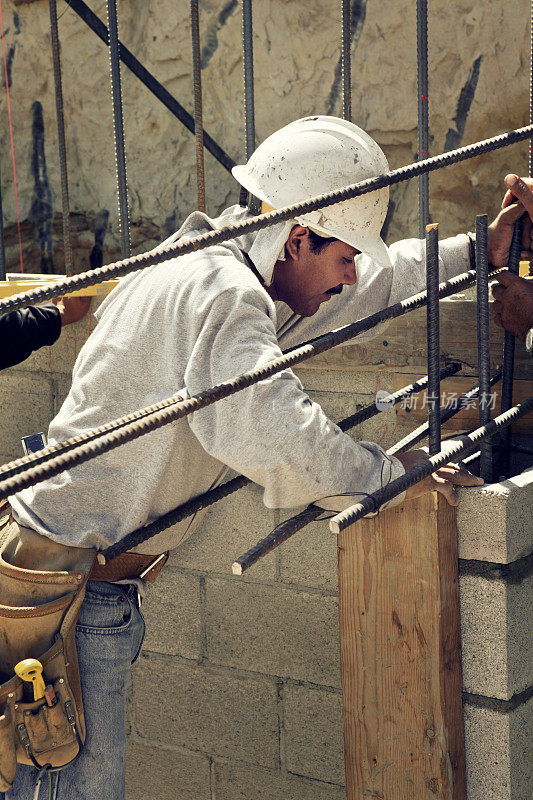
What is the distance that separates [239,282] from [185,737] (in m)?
2.11

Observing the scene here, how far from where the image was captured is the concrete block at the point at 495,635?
2037 millimetres

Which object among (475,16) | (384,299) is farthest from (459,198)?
(384,299)

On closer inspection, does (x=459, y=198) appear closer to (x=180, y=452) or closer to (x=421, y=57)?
(x=421, y=57)

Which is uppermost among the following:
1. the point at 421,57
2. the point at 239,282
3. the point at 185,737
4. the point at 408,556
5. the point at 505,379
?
the point at 421,57

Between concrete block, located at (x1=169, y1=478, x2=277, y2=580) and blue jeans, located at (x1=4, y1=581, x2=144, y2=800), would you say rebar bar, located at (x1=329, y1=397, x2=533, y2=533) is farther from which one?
concrete block, located at (x1=169, y1=478, x2=277, y2=580)

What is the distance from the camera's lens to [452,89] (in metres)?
4.75

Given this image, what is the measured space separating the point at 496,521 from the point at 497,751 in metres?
0.56

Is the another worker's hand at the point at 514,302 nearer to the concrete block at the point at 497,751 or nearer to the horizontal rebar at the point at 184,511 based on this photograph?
the horizontal rebar at the point at 184,511

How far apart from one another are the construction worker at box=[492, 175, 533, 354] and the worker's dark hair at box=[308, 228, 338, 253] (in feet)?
1.69

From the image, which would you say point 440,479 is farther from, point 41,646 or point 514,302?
point 41,646

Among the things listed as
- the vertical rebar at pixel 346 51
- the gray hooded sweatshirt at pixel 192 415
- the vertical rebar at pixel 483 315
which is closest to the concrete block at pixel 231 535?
the gray hooded sweatshirt at pixel 192 415

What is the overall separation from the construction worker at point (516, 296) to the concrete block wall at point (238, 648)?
0.39m

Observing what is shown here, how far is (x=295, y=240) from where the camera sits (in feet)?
7.16

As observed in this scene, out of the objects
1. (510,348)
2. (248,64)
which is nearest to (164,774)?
(510,348)
